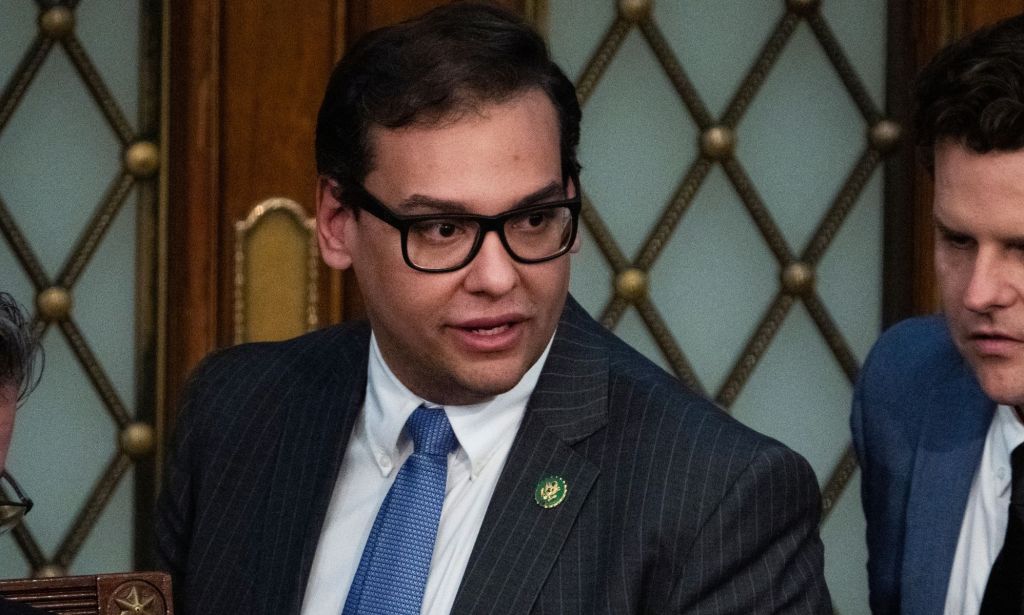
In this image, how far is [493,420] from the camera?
2.27 metres

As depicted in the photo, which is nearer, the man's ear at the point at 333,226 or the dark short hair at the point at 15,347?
the dark short hair at the point at 15,347

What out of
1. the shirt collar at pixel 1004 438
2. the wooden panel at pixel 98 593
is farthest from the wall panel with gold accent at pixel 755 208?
the wooden panel at pixel 98 593

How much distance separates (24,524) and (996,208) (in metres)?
1.58

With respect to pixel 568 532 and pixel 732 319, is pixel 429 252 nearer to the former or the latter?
pixel 568 532

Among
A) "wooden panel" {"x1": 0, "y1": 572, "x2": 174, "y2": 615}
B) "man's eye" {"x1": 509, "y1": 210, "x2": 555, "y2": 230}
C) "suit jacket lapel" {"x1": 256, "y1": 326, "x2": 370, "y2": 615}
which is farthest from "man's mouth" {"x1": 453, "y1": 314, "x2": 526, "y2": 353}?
"wooden panel" {"x1": 0, "y1": 572, "x2": 174, "y2": 615}

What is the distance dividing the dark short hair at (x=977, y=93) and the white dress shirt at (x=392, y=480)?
1.78 ft

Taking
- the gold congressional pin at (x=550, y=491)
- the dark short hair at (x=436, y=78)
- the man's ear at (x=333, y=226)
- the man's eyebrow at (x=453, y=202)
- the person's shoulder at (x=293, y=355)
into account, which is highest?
the dark short hair at (x=436, y=78)

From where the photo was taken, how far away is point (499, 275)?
2.12 m

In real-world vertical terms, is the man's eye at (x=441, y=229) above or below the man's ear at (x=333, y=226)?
below

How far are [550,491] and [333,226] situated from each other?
46cm

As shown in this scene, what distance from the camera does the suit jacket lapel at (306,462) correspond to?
2297mm

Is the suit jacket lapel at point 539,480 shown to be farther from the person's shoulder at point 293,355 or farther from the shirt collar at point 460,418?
the person's shoulder at point 293,355

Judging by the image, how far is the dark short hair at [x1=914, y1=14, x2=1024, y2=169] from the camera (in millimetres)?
2166

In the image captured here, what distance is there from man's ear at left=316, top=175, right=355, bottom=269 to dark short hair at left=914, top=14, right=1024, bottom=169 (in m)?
0.72
